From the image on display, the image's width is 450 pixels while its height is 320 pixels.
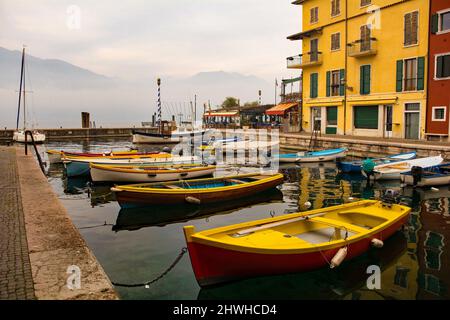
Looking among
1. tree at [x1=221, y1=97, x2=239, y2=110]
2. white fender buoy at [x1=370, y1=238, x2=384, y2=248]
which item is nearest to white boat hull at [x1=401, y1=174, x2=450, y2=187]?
white fender buoy at [x1=370, y1=238, x2=384, y2=248]

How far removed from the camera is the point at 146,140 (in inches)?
1785

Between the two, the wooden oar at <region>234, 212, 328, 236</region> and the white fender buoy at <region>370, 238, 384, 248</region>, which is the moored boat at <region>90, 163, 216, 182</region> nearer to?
the wooden oar at <region>234, 212, 328, 236</region>

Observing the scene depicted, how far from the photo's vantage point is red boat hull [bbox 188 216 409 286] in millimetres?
6691

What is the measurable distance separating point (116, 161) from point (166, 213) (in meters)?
9.28

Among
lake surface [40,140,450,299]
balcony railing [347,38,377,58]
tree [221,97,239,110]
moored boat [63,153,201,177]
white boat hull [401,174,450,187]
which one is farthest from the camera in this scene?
tree [221,97,239,110]

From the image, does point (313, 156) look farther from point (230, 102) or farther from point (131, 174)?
point (230, 102)

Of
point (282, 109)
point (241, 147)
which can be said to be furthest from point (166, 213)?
point (282, 109)

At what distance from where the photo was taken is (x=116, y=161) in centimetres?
2100

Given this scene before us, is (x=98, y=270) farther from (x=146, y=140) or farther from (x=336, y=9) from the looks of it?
(x=146, y=140)

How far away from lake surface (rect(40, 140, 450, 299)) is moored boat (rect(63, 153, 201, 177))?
2772mm

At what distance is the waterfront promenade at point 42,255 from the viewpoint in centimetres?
553

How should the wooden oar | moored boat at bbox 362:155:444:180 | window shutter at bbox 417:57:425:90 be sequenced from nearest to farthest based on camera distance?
the wooden oar < moored boat at bbox 362:155:444:180 < window shutter at bbox 417:57:425:90
